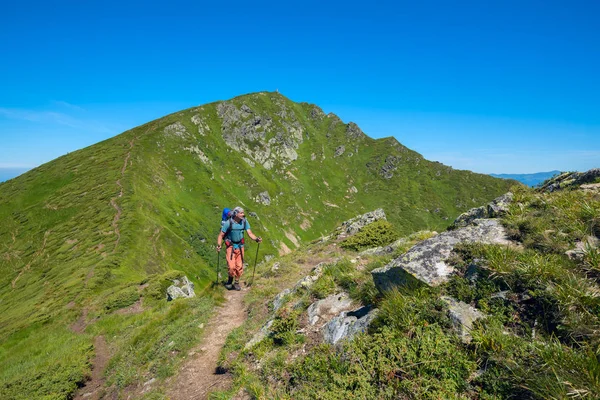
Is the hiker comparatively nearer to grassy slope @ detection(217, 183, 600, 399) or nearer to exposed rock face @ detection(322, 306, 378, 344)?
grassy slope @ detection(217, 183, 600, 399)

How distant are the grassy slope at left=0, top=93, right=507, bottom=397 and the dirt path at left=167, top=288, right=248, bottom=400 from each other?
0.91 m

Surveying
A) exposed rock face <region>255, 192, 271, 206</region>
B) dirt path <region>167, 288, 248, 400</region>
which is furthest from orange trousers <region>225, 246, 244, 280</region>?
exposed rock face <region>255, 192, 271, 206</region>

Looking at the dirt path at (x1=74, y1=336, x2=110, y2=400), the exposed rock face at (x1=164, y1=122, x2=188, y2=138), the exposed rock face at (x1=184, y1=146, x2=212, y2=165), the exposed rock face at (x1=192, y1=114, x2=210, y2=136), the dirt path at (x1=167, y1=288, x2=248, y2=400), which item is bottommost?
the dirt path at (x1=74, y1=336, x2=110, y2=400)

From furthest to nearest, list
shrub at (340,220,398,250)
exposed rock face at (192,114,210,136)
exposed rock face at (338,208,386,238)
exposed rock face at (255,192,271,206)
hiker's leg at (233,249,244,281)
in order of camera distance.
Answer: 1. exposed rock face at (192,114,210,136)
2. exposed rock face at (255,192,271,206)
3. exposed rock face at (338,208,386,238)
4. shrub at (340,220,398,250)
5. hiker's leg at (233,249,244,281)

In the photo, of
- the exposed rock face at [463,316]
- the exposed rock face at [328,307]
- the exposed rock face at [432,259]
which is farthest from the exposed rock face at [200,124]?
the exposed rock face at [463,316]

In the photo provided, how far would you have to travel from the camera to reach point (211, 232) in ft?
310

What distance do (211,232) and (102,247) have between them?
4890 centimetres

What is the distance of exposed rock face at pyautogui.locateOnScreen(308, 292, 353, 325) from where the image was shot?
9.35 metres

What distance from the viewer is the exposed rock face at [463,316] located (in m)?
5.94

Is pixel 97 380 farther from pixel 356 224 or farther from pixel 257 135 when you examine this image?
pixel 257 135

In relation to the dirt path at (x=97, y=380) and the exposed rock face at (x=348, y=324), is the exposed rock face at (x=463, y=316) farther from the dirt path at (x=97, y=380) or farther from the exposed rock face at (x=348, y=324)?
the dirt path at (x=97, y=380)

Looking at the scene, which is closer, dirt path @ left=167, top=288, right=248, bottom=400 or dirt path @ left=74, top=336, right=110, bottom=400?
dirt path @ left=167, top=288, right=248, bottom=400

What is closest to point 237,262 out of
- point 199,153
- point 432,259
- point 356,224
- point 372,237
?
point 372,237

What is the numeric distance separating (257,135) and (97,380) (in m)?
170
